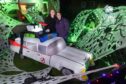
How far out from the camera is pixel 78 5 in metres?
5.55

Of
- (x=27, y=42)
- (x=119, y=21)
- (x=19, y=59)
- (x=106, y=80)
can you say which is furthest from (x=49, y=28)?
(x=106, y=80)

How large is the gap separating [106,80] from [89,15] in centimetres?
304

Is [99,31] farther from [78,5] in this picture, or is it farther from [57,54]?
[57,54]

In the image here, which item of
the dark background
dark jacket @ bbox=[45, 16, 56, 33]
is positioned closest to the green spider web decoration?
the dark background

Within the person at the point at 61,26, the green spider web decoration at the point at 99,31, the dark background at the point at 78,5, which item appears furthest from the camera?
the person at the point at 61,26

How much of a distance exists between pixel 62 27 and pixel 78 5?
0.90 metres

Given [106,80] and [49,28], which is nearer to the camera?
[106,80]

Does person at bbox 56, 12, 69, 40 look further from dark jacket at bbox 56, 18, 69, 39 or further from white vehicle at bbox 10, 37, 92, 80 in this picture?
white vehicle at bbox 10, 37, 92, 80

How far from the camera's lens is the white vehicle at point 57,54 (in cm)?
398

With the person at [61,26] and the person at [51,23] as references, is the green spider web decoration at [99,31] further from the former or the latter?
the person at [51,23]

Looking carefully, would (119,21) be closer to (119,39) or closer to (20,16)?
(119,39)

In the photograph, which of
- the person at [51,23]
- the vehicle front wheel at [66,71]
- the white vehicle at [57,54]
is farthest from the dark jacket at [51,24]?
the vehicle front wheel at [66,71]

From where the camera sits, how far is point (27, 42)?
188 inches

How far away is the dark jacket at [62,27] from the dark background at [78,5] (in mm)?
712
